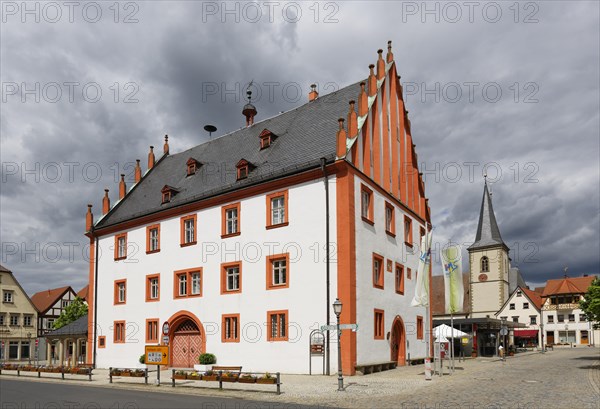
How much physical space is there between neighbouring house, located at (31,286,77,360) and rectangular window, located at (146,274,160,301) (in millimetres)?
41394

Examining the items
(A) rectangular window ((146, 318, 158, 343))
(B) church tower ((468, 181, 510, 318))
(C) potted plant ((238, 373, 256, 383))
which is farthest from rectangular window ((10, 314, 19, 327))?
(B) church tower ((468, 181, 510, 318))

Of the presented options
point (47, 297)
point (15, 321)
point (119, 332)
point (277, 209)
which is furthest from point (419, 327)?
point (47, 297)

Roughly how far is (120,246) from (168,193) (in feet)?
19.7

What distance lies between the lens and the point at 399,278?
35.0 metres

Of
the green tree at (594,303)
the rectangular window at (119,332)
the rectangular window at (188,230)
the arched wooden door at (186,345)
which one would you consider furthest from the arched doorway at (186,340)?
the green tree at (594,303)

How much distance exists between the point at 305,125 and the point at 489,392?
802 inches

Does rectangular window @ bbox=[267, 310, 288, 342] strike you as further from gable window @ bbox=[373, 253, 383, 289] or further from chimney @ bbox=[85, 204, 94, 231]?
chimney @ bbox=[85, 204, 94, 231]

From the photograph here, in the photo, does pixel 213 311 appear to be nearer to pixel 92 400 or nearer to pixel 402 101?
pixel 92 400

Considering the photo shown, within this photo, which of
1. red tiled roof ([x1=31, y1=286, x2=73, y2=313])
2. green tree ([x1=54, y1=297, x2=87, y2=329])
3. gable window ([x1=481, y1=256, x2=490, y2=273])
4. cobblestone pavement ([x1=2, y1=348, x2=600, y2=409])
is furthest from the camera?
gable window ([x1=481, y1=256, x2=490, y2=273])

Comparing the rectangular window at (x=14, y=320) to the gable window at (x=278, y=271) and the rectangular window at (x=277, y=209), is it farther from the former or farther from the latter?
the rectangular window at (x=277, y=209)

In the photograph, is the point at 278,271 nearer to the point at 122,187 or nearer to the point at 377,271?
the point at 377,271

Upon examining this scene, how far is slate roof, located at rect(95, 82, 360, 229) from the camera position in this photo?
32.2 metres

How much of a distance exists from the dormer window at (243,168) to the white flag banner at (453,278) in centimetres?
1216

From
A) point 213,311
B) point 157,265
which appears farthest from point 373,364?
point 157,265
